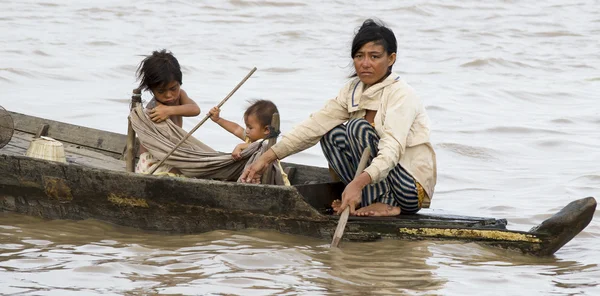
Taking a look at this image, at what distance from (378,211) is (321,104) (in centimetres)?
545

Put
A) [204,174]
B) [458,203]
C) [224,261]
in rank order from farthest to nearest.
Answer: [458,203], [204,174], [224,261]

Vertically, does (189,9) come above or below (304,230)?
above

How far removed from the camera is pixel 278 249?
462 centimetres

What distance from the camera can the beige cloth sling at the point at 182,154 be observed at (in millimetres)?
5105

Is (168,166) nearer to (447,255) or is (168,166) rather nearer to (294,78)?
(447,255)

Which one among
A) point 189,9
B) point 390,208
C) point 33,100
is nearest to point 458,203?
point 390,208

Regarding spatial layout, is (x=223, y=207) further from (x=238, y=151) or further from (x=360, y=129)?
(x=360, y=129)

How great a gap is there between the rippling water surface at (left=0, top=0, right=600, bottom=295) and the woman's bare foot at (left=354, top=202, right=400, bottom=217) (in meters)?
0.20

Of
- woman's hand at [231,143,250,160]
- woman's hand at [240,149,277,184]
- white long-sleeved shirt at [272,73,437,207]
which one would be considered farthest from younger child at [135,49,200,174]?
white long-sleeved shirt at [272,73,437,207]

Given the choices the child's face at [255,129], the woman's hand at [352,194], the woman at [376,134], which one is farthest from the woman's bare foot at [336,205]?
the child's face at [255,129]

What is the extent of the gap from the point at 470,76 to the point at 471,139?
3552 millimetres

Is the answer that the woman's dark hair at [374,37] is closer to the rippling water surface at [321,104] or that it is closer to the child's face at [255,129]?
the child's face at [255,129]

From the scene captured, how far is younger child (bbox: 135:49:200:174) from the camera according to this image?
512 centimetres

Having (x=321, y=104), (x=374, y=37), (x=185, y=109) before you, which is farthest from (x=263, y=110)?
(x=321, y=104)
